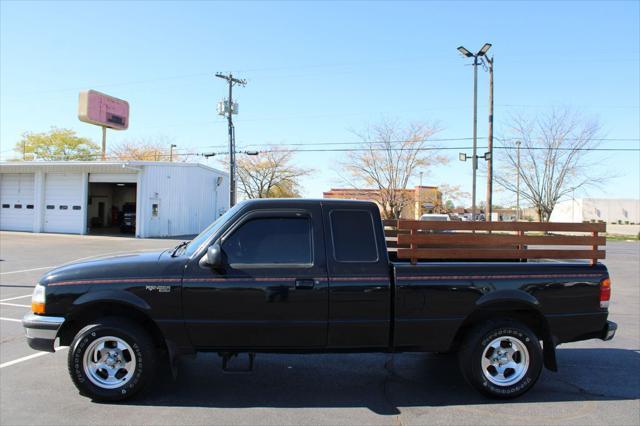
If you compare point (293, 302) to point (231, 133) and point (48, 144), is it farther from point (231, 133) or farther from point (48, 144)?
point (48, 144)

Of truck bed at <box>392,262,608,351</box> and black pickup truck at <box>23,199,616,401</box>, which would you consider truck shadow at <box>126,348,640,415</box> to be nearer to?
black pickup truck at <box>23,199,616,401</box>

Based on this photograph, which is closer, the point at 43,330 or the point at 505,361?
the point at 43,330

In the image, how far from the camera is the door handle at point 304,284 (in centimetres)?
420

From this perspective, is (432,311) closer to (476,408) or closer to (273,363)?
(476,408)

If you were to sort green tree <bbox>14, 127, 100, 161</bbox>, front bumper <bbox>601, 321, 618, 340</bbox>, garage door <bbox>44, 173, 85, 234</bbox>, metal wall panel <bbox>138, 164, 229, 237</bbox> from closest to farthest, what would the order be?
front bumper <bbox>601, 321, 618, 340</bbox>
metal wall panel <bbox>138, 164, 229, 237</bbox>
garage door <bbox>44, 173, 85, 234</bbox>
green tree <bbox>14, 127, 100, 161</bbox>

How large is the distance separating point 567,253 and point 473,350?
4.68 ft

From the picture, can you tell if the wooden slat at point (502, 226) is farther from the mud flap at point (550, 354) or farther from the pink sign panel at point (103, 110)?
the pink sign panel at point (103, 110)

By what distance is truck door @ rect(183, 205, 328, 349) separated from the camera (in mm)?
4188

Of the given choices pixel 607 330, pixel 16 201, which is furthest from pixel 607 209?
pixel 607 330

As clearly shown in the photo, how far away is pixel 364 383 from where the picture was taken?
16.0 feet

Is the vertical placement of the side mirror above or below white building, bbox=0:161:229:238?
below

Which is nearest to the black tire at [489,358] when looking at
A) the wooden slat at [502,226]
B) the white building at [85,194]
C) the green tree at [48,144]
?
the wooden slat at [502,226]

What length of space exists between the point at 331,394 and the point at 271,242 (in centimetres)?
159

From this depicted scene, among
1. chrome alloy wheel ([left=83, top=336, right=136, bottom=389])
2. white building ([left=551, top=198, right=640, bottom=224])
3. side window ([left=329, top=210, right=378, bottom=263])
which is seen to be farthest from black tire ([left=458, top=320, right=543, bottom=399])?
white building ([left=551, top=198, right=640, bottom=224])
